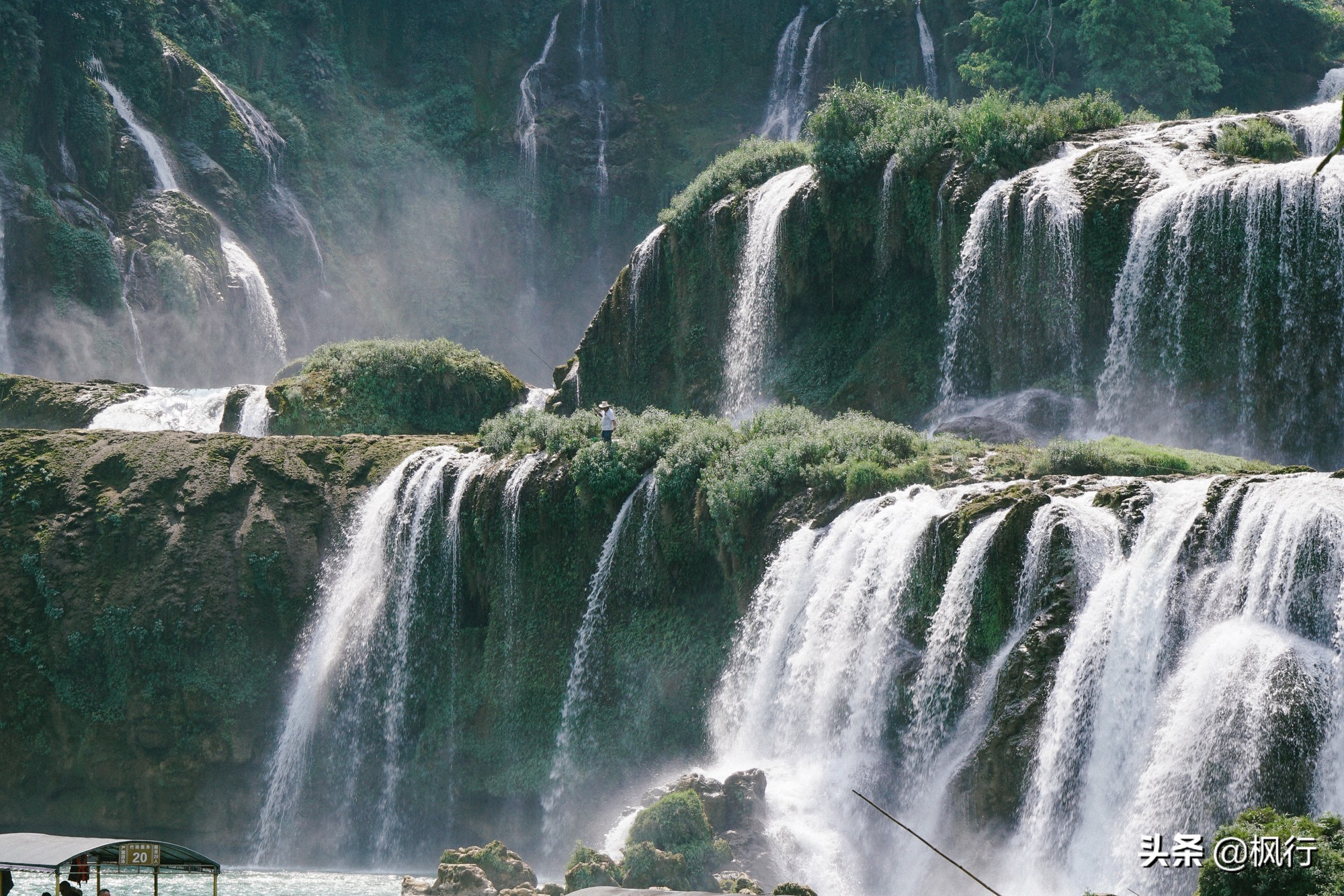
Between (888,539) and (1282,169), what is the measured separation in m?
9.54

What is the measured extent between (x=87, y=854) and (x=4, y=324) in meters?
31.7

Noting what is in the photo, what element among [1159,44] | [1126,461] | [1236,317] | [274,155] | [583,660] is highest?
[1159,44]

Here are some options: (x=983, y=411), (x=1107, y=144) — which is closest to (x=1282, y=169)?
(x=1107, y=144)

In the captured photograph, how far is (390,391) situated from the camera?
3316 centimetres

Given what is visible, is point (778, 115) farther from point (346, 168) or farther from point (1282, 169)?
point (1282, 169)

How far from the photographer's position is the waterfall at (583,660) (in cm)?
2330

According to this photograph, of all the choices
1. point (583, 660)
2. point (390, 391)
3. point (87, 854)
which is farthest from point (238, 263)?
point (87, 854)

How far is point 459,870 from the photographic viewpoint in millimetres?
17734

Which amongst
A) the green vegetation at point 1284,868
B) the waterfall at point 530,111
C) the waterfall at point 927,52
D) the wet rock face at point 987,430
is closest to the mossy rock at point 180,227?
the waterfall at point 530,111

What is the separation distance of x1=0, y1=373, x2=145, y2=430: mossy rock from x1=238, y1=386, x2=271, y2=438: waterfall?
3.05 m

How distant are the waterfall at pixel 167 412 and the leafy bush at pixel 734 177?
11.2 meters

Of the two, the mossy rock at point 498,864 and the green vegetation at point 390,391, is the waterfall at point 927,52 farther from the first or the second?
the mossy rock at point 498,864

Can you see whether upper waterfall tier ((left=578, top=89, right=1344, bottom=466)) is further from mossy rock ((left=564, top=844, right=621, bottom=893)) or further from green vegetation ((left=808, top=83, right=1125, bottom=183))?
mossy rock ((left=564, top=844, right=621, bottom=893))

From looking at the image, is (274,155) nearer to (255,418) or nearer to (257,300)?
(257,300)
